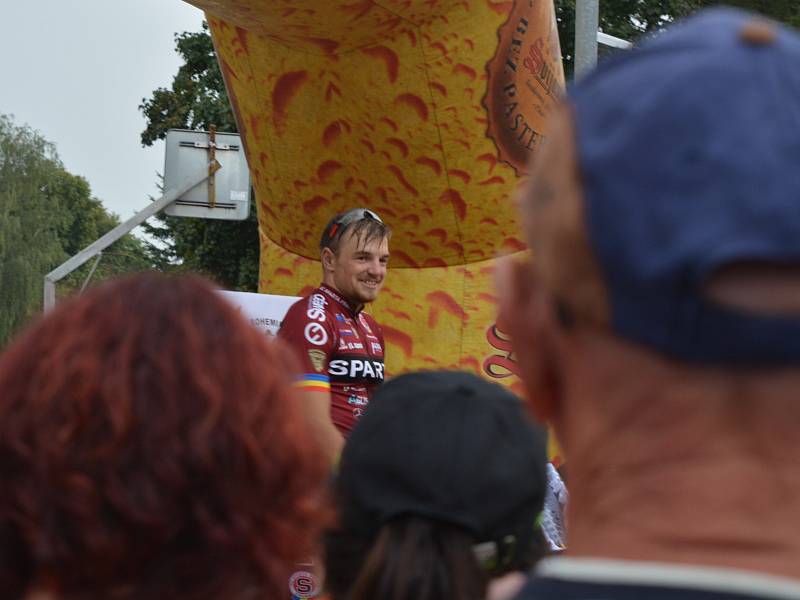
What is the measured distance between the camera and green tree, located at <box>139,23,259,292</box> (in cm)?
1850

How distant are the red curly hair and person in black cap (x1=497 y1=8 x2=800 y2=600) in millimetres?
310

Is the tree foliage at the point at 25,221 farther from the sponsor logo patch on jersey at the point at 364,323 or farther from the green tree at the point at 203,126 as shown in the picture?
the sponsor logo patch on jersey at the point at 364,323

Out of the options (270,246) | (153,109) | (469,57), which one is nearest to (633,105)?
(469,57)

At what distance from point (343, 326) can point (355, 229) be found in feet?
1.42

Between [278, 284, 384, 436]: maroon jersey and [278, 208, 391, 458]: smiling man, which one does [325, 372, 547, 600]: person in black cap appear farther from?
[278, 284, 384, 436]: maroon jersey

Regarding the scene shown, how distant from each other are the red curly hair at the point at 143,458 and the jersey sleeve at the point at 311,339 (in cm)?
251

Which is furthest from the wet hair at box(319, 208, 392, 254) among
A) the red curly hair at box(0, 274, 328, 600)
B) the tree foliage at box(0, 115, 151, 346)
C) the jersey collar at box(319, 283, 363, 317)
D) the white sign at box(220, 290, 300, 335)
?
the tree foliage at box(0, 115, 151, 346)

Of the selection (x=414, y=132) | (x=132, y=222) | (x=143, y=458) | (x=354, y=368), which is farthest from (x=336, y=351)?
(x=132, y=222)

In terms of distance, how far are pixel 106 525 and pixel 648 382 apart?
0.48 metres

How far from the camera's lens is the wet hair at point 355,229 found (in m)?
4.11

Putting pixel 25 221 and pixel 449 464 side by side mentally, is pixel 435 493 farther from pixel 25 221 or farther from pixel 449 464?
pixel 25 221

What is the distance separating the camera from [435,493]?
1.57 m

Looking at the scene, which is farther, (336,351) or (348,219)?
(348,219)

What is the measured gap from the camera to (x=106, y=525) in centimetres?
101
